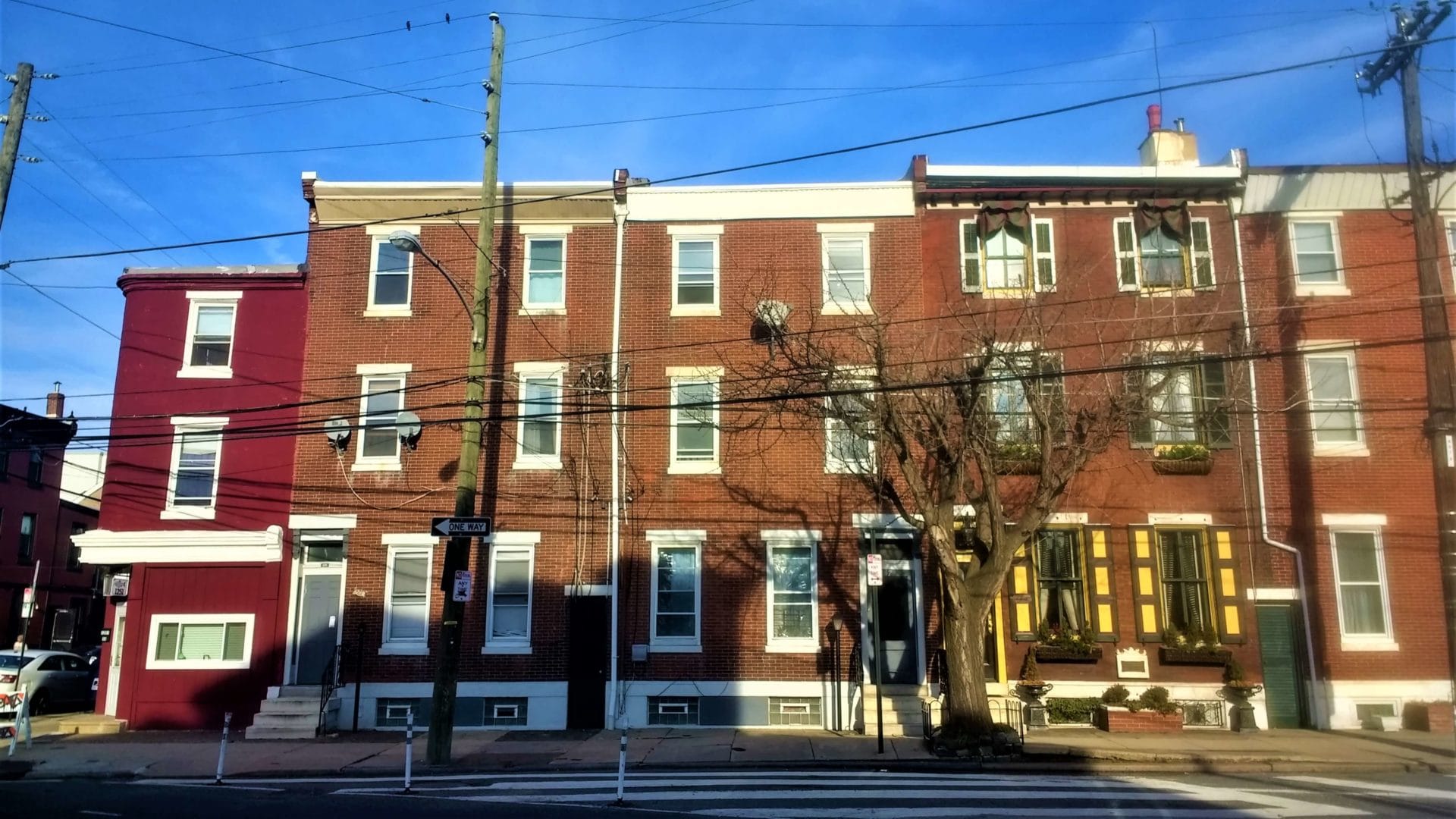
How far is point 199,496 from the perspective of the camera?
20.0m

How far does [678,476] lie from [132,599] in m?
11.1

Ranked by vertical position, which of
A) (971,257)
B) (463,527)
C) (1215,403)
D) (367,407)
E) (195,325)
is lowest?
(463,527)

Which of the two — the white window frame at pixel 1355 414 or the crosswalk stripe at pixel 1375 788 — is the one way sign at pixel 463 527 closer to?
the crosswalk stripe at pixel 1375 788

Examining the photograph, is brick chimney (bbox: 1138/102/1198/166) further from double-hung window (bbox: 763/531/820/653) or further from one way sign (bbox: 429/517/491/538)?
one way sign (bbox: 429/517/491/538)

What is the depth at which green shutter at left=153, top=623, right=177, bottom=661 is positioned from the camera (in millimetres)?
19422

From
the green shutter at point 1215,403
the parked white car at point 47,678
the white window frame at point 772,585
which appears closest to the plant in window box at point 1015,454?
the green shutter at point 1215,403

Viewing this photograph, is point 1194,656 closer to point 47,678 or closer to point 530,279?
point 530,279

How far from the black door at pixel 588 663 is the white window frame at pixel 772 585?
3111 mm

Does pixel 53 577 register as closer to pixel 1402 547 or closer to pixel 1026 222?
pixel 1026 222

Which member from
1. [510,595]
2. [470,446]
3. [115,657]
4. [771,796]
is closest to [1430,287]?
[771,796]

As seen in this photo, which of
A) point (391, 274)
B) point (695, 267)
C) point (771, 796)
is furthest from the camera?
point (391, 274)

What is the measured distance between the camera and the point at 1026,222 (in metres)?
20.1

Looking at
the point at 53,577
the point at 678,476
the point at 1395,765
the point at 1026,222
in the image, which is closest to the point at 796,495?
the point at 678,476

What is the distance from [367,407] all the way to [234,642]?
17.3ft
